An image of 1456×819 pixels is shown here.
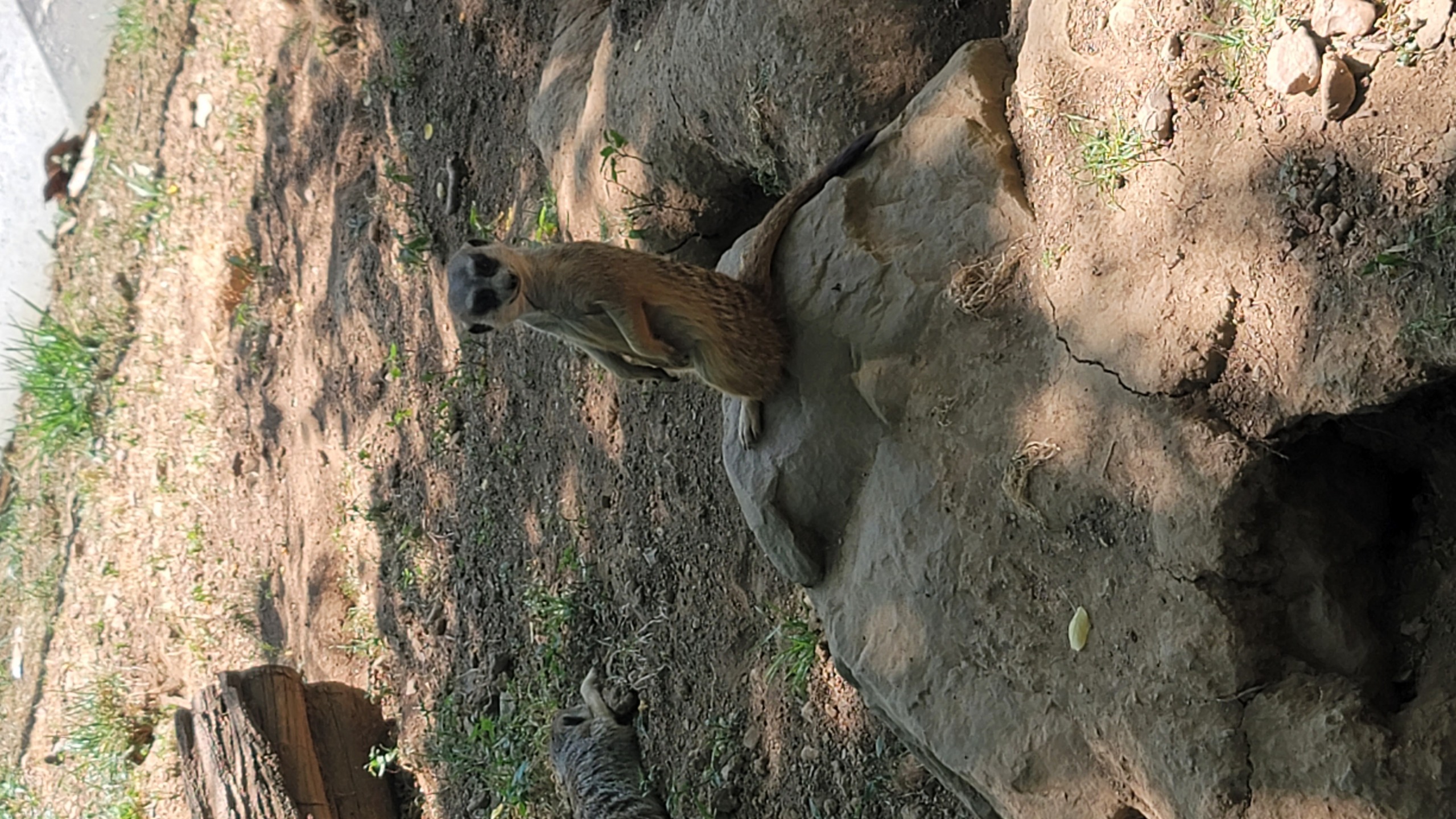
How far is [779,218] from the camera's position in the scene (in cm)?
291

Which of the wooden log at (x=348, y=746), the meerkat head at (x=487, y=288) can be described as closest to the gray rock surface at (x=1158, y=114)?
the meerkat head at (x=487, y=288)

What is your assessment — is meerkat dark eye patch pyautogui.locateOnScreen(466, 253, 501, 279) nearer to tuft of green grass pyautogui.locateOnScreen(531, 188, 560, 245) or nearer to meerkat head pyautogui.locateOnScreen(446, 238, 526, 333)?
meerkat head pyautogui.locateOnScreen(446, 238, 526, 333)

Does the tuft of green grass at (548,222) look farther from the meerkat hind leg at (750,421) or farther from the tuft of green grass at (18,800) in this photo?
the tuft of green grass at (18,800)

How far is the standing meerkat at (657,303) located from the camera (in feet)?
9.14

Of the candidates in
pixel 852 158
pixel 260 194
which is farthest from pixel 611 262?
pixel 260 194

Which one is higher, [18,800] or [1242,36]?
[18,800]

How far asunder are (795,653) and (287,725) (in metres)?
2.95

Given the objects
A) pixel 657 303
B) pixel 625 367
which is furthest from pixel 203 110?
pixel 657 303

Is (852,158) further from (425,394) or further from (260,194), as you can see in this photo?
(260,194)

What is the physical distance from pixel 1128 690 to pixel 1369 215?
95cm

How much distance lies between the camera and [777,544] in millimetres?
2963

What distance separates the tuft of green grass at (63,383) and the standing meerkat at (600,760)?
18.9 feet

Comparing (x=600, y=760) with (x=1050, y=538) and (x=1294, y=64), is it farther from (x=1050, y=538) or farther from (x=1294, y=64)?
(x=1294, y=64)

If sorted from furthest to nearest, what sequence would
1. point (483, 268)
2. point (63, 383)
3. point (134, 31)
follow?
1. point (134, 31)
2. point (63, 383)
3. point (483, 268)
